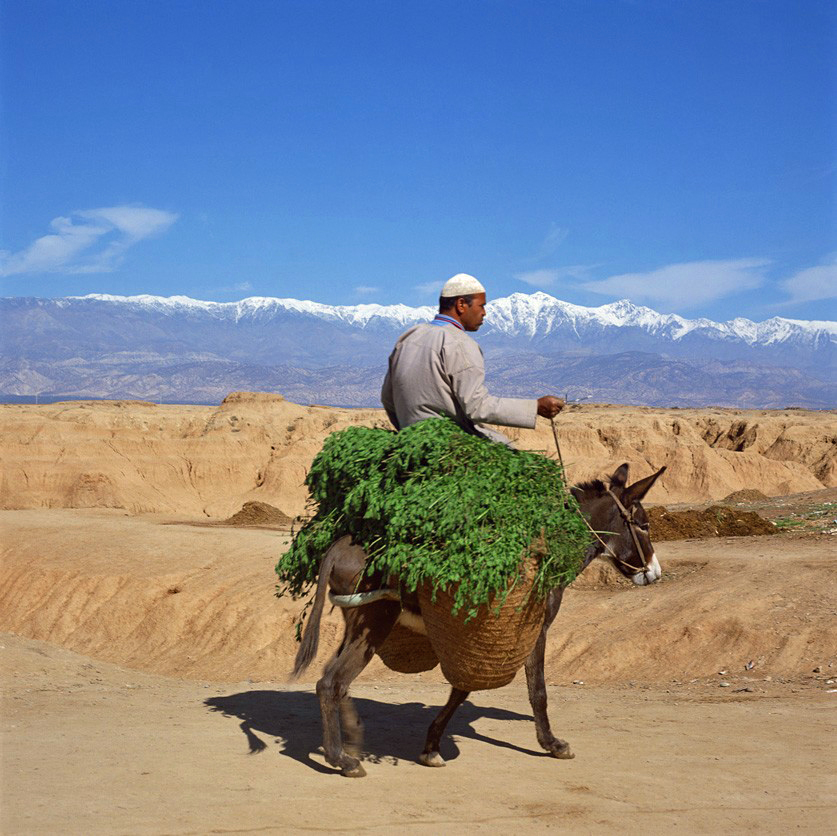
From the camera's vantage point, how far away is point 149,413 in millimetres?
54438

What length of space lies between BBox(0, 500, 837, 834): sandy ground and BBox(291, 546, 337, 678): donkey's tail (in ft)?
2.72

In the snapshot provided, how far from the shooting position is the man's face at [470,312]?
776 centimetres

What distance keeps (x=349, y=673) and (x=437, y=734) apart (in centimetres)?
100

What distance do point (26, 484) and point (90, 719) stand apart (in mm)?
34286

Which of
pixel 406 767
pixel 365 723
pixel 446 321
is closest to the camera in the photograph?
pixel 446 321

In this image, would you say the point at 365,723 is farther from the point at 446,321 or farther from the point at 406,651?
the point at 446,321

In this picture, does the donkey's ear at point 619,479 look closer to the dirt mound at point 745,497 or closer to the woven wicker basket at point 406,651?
the woven wicker basket at point 406,651

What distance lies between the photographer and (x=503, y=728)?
945cm

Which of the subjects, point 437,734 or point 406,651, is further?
point 406,651

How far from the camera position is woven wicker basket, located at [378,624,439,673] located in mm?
8109

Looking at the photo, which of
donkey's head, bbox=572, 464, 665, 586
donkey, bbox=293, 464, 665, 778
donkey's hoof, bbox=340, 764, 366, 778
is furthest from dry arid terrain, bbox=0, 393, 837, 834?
donkey's head, bbox=572, 464, 665, 586

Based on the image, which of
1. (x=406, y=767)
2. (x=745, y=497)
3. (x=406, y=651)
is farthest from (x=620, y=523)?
(x=745, y=497)

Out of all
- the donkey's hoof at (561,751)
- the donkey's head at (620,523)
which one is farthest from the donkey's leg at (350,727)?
the donkey's head at (620,523)

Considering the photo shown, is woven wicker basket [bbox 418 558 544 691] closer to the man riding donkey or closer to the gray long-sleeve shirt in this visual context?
the man riding donkey
